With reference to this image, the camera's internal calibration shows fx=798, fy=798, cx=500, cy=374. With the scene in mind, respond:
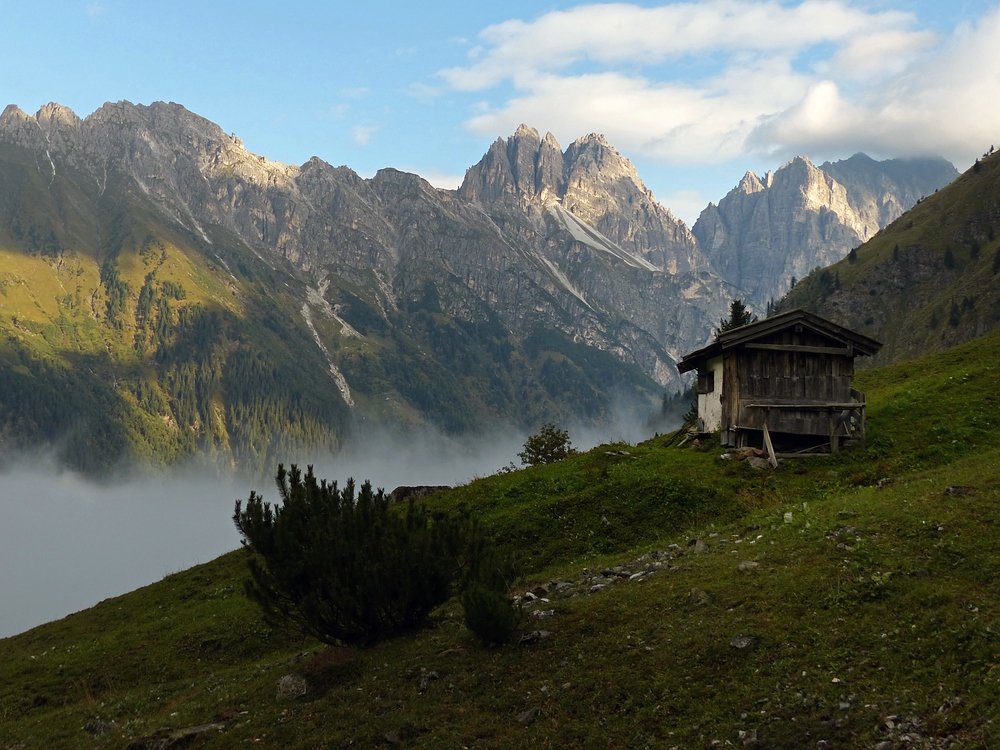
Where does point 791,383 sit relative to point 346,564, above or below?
above

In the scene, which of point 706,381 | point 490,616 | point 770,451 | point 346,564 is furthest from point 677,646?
point 706,381

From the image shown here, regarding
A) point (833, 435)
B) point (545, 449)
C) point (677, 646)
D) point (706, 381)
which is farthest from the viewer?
point (545, 449)

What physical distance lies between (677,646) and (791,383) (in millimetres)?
23522

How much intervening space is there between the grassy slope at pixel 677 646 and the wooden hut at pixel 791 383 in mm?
2469

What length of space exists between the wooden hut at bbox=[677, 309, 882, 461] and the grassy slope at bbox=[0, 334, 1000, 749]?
8.10 feet

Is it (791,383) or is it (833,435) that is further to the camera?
(791,383)

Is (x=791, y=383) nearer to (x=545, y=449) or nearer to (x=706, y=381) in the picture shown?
(x=706, y=381)

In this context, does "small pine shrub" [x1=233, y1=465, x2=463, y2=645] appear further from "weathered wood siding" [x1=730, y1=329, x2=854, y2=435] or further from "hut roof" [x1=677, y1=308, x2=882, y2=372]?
"hut roof" [x1=677, y1=308, x2=882, y2=372]

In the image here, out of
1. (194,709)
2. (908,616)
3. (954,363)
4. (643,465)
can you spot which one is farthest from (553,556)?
(954,363)

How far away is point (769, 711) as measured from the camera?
561 inches

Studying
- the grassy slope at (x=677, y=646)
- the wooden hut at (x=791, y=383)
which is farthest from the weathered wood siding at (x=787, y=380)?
the grassy slope at (x=677, y=646)

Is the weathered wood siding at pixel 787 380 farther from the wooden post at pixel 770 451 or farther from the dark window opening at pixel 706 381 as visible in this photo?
the dark window opening at pixel 706 381

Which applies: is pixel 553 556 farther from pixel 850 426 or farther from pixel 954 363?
pixel 954 363

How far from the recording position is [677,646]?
1730cm
